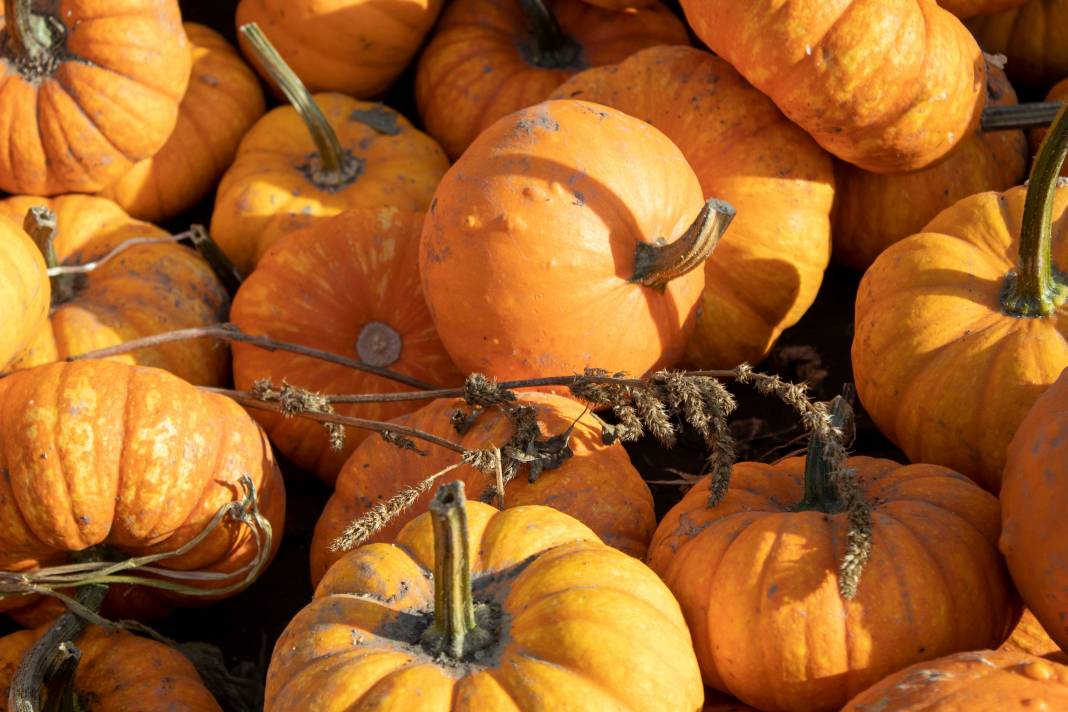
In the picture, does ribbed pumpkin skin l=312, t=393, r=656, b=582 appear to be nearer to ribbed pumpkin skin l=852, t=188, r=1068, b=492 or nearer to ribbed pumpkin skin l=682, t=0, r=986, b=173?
ribbed pumpkin skin l=852, t=188, r=1068, b=492

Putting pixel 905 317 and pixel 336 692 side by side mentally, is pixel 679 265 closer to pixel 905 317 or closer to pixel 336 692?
pixel 905 317

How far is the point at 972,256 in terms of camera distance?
274cm

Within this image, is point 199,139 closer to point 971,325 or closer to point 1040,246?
point 971,325

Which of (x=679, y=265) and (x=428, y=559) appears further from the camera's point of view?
(x=679, y=265)

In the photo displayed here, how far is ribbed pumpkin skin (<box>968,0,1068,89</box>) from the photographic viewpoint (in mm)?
3902

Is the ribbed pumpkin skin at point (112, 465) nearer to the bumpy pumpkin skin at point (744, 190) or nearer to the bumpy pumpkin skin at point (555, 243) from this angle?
the bumpy pumpkin skin at point (555, 243)

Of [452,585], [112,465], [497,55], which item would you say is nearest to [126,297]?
[112,465]

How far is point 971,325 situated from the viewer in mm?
2613

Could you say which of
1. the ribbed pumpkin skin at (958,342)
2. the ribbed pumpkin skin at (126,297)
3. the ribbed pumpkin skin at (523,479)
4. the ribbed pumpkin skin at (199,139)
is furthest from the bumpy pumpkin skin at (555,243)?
the ribbed pumpkin skin at (199,139)

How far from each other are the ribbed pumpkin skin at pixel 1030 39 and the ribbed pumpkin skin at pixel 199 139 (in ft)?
8.92

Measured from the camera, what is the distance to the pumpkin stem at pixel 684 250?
2605mm

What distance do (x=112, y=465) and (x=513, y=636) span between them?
108 centimetres

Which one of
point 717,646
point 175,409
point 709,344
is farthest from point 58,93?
point 717,646

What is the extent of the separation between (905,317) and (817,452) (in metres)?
0.64
